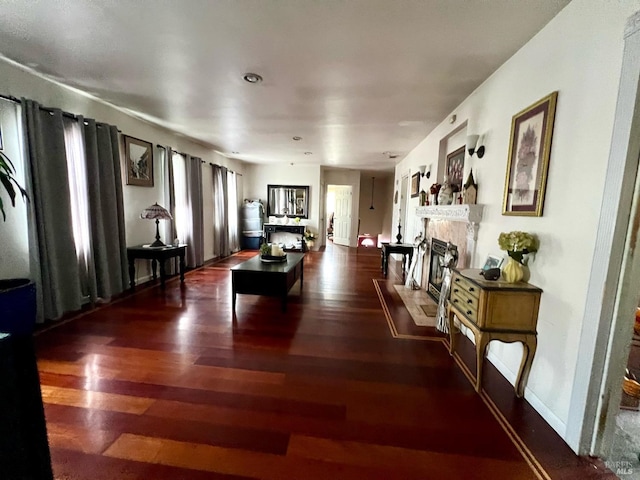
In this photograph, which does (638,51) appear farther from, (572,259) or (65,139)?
(65,139)

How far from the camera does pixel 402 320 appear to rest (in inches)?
126

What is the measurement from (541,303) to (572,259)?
396 millimetres

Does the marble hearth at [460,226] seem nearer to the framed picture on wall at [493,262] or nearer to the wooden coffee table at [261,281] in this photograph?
the framed picture on wall at [493,262]

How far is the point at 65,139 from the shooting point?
9.82 ft

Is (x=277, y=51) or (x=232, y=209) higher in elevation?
(x=277, y=51)

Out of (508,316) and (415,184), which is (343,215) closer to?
(415,184)

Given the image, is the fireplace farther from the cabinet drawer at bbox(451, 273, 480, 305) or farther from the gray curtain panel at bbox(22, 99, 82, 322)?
the gray curtain panel at bbox(22, 99, 82, 322)

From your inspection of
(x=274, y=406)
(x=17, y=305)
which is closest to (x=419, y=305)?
(x=274, y=406)

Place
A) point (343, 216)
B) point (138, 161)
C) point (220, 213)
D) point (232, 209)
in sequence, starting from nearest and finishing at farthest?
point (138, 161) → point (220, 213) → point (232, 209) → point (343, 216)

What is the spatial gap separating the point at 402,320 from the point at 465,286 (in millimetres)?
1263

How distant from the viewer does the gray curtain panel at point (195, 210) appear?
5.24 metres

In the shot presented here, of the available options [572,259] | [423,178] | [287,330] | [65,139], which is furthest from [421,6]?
[65,139]

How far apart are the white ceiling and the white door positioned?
16.8ft

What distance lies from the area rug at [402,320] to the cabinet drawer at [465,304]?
683 millimetres
